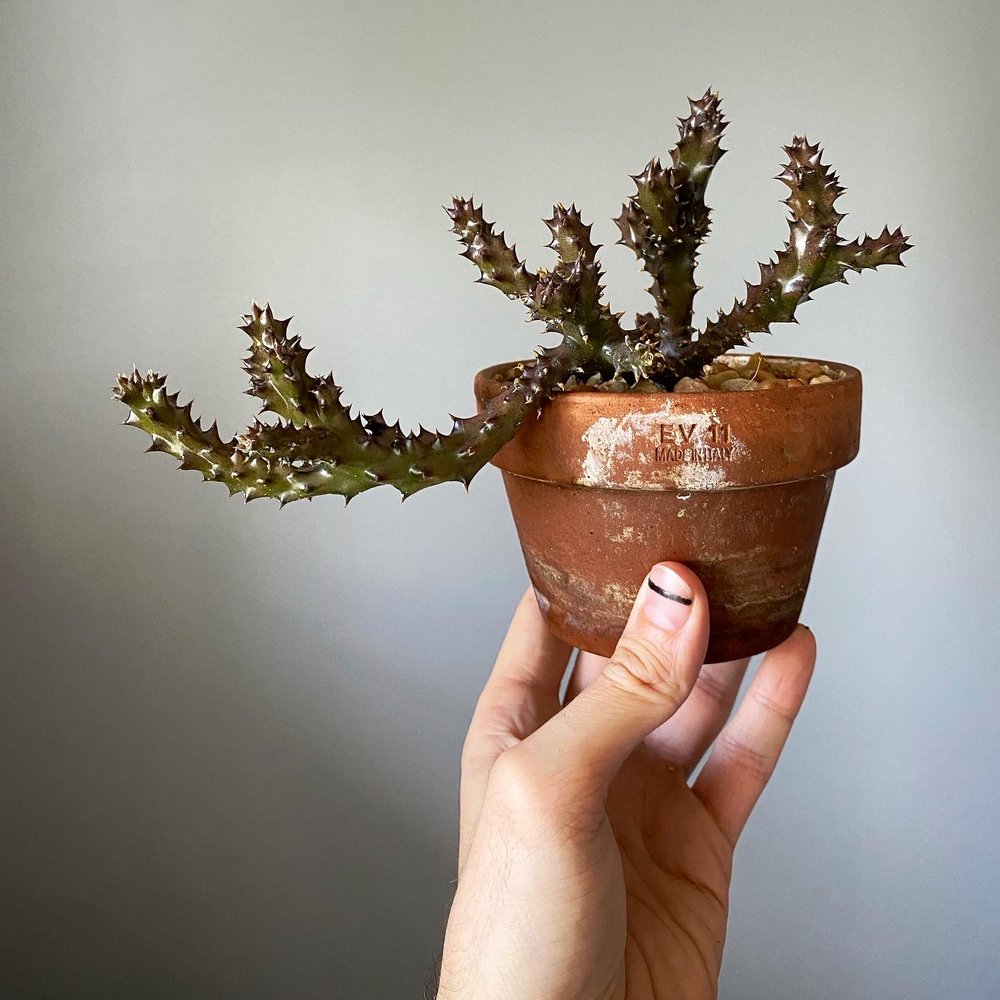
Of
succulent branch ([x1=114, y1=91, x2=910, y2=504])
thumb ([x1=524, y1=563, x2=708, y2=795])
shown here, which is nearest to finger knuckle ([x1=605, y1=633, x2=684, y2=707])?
thumb ([x1=524, y1=563, x2=708, y2=795])

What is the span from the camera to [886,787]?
60.5 inches

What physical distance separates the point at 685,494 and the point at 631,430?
71mm

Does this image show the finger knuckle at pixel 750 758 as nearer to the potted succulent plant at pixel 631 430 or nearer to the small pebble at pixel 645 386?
the potted succulent plant at pixel 631 430

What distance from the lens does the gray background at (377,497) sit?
49.3 inches

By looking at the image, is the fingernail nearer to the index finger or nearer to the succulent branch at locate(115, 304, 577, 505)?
the succulent branch at locate(115, 304, 577, 505)

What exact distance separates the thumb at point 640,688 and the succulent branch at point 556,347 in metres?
0.17

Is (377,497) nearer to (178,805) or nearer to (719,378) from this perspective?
(178,805)

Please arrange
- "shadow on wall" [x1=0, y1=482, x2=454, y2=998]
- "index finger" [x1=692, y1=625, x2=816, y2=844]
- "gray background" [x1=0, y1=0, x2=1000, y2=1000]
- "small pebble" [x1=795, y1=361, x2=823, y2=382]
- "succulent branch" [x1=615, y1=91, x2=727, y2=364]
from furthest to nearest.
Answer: "shadow on wall" [x1=0, y1=482, x2=454, y2=998], "gray background" [x1=0, y1=0, x2=1000, y2=1000], "index finger" [x1=692, y1=625, x2=816, y2=844], "small pebble" [x1=795, y1=361, x2=823, y2=382], "succulent branch" [x1=615, y1=91, x2=727, y2=364]

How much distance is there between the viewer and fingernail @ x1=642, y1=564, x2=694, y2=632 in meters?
0.70

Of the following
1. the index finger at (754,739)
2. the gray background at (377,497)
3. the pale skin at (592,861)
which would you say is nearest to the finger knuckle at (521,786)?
the pale skin at (592,861)

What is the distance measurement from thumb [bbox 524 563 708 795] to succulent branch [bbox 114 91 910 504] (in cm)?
17

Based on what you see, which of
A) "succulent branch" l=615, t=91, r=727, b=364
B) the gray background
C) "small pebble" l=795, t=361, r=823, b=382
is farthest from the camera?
the gray background

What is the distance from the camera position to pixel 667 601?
702mm

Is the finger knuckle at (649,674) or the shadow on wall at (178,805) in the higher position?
the finger knuckle at (649,674)
